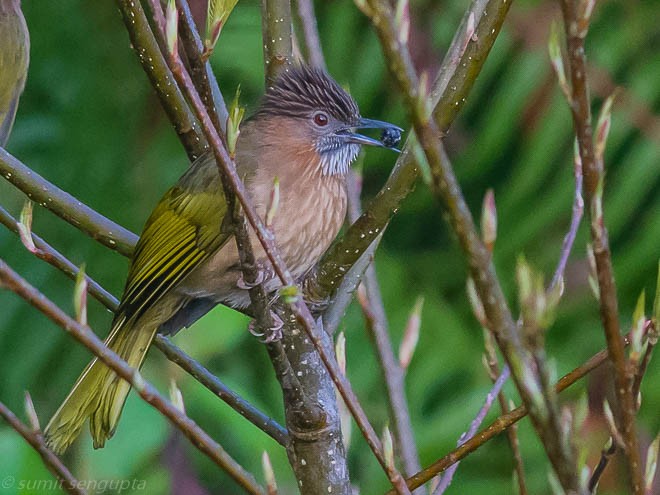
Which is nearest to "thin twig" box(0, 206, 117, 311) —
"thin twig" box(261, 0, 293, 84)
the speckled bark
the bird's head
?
the speckled bark

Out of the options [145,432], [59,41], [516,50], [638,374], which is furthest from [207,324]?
[638,374]

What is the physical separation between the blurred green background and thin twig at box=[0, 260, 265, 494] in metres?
1.89

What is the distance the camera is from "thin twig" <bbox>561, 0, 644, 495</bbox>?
97 cm

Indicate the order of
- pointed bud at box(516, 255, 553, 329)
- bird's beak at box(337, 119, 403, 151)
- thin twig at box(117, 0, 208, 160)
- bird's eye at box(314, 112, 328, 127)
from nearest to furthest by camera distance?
pointed bud at box(516, 255, 553, 329), thin twig at box(117, 0, 208, 160), bird's beak at box(337, 119, 403, 151), bird's eye at box(314, 112, 328, 127)

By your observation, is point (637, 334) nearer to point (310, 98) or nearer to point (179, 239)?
point (179, 239)

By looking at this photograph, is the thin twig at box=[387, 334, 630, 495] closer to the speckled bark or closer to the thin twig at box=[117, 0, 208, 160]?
the speckled bark

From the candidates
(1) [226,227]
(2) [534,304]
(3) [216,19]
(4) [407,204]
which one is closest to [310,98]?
(1) [226,227]

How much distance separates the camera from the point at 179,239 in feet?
8.23

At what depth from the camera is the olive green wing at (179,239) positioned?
2393 millimetres

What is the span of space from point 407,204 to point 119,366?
2.81m

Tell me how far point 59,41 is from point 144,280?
2225mm

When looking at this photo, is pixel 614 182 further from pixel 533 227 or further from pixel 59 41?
pixel 59 41

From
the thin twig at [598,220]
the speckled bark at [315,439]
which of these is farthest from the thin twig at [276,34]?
the thin twig at [598,220]

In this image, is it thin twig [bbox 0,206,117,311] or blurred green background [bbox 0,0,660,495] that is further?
blurred green background [bbox 0,0,660,495]
